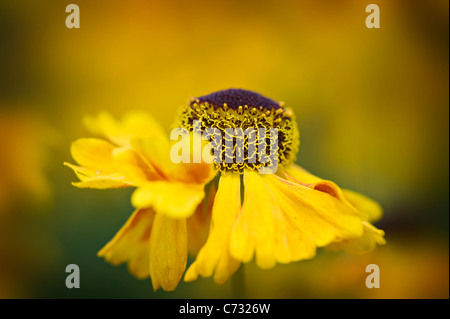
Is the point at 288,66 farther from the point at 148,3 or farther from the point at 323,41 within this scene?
the point at 148,3

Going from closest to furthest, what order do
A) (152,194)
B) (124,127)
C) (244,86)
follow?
(152,194), (124,127), (244,86)

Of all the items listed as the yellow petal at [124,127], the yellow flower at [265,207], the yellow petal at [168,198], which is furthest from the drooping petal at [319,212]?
the yellow petal at [124,127]

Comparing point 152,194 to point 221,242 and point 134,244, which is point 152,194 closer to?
point 221,242

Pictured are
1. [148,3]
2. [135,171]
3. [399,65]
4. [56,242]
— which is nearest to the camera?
[135,171]

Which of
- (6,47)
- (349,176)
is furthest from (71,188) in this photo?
(349,176)

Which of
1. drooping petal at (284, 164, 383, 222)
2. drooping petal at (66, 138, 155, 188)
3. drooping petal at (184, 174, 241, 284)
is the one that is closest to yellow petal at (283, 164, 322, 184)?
drooping petal at (284, 164, 383, 222)

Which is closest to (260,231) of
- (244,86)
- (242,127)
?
(242,127)

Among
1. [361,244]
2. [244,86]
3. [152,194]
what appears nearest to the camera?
[152,194]

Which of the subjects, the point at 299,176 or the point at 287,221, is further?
the point at 299,176
